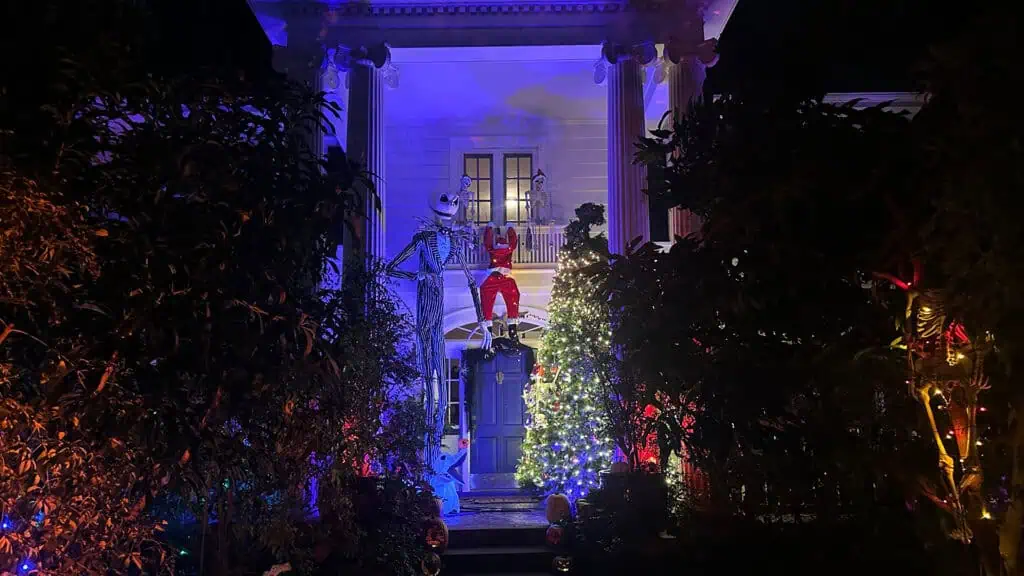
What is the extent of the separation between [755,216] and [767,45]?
5.22 feet

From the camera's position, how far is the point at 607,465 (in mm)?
9648

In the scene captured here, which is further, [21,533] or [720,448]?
[720,448]

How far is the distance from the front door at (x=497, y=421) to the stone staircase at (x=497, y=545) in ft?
10.7

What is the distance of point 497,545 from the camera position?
8828 mm

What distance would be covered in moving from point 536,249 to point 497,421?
3.59 m

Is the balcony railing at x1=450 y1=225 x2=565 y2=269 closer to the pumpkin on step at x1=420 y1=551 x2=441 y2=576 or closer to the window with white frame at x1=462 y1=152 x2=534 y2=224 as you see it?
the window with white frame at x1=462 y1=152 x2=534 y2=224

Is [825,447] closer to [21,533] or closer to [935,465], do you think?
[935,465]

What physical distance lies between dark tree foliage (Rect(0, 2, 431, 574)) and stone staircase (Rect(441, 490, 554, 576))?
4.66 metres

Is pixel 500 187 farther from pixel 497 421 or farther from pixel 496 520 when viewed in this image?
pixel 496 520

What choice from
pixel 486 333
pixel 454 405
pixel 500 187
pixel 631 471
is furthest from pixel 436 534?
pixel 500 187

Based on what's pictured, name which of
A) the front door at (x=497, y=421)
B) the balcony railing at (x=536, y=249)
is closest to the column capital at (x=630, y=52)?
the balcony railing at (x=536, y=249)

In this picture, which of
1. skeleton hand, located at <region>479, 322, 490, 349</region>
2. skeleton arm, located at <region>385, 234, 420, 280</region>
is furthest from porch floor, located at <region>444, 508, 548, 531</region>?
skeleton arm, located at <region>385, 234, 420, 280</region>

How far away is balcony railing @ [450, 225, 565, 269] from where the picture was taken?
47.1 ft

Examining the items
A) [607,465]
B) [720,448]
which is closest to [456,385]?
[607,465]
